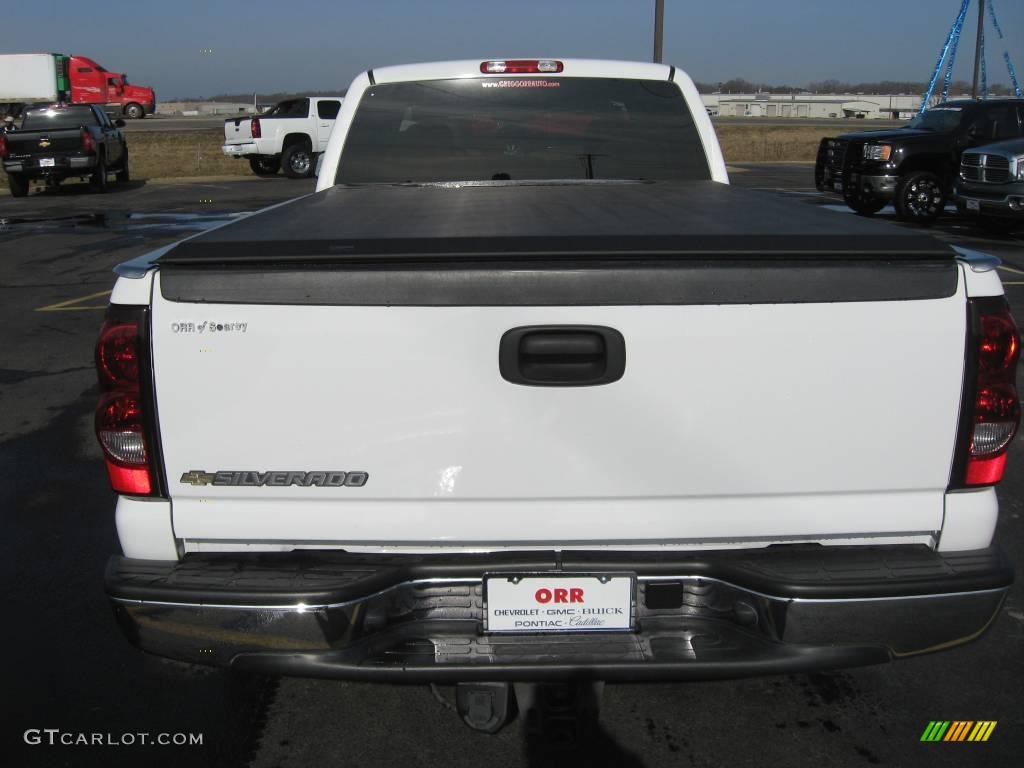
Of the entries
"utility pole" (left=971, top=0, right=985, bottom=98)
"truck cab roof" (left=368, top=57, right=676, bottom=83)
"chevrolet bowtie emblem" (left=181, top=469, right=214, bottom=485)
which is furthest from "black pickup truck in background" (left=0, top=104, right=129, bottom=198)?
"utility pole" (left=971, top=0, right=985, bottom=98)

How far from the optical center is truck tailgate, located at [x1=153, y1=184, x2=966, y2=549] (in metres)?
2.23

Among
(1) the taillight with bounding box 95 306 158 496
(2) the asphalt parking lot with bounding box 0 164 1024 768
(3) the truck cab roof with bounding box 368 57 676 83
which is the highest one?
(3) the truck cab roof with bounding box 368 57 676 83

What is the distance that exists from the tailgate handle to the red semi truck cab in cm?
5894

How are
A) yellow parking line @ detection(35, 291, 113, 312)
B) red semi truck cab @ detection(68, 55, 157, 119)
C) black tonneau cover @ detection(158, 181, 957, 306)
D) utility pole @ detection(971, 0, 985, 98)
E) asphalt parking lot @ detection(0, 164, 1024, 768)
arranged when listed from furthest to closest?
red semi truck cab @ detection(68, 55, 157, 119), utility pole @ detection(971, 0, 985, 98), yellow parking line @ detection(35, 291, 113, 312), asphalt parking lot @ detection(0, 164, 1024, 768), black tonneau cover @ detection(158, 181, 957, 306)

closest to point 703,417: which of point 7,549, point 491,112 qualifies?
point 491,112

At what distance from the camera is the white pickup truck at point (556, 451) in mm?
2234

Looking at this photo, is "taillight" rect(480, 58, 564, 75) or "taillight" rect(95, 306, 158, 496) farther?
"taillight" rect(480, 58, 564, 75)

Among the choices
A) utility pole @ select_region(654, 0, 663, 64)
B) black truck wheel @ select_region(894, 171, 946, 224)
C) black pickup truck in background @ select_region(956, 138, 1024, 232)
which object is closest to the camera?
black pickup truck in background @ select_region(956, 138, 1024, 232)

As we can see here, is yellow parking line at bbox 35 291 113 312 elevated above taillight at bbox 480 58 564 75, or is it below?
below

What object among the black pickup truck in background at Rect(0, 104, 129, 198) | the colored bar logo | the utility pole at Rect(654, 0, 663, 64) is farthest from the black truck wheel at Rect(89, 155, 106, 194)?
the colored bar logo

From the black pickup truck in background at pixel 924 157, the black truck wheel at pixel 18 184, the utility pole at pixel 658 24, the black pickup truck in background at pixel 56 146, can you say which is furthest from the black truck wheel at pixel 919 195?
the black truck wheel at pixel 18 184

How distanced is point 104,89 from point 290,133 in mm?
35841

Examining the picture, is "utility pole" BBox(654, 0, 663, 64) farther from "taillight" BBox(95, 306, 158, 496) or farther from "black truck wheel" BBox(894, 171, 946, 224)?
"taillight" BBox(95, 306, 158, 496)

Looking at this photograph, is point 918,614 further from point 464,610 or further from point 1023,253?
point 1023,253
